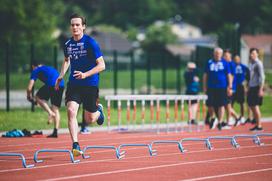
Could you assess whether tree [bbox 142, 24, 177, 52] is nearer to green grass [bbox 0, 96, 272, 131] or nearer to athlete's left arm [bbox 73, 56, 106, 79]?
green grass [bbox 0, 96, 272, 131]

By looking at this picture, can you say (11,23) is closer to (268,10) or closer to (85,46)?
(268,10)

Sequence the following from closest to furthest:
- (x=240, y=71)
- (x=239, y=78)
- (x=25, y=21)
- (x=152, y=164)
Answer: (x=152, y=164)
(x=240, y=71)
(x=239, y=78)
(x=25, y=21)

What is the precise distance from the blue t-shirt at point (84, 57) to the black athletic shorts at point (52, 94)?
5.70 m

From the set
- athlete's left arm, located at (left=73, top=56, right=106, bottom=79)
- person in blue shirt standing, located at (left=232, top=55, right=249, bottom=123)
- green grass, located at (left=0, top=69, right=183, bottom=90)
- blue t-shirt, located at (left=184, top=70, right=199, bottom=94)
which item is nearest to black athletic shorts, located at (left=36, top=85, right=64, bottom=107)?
athlete's left arm, located at (left=73, top=56, right=106, bottom=79)

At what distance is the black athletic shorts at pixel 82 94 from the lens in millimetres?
12969

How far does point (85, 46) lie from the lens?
12969 millimetres

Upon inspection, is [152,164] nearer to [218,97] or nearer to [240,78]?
[218,97]

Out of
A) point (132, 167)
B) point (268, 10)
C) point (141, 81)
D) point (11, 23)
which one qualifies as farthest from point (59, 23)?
point (132, 167)

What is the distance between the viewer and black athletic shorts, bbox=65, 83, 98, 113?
13.0 m

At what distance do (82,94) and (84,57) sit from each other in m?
0.57

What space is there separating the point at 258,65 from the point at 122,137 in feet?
12.9

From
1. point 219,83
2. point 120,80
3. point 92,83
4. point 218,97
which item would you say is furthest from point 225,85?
point 120,80

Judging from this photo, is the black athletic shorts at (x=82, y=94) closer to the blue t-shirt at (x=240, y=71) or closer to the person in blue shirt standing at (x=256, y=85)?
the person in blue shirt standing at (x=256, y=85)

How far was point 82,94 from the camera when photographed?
13023 millimetres
